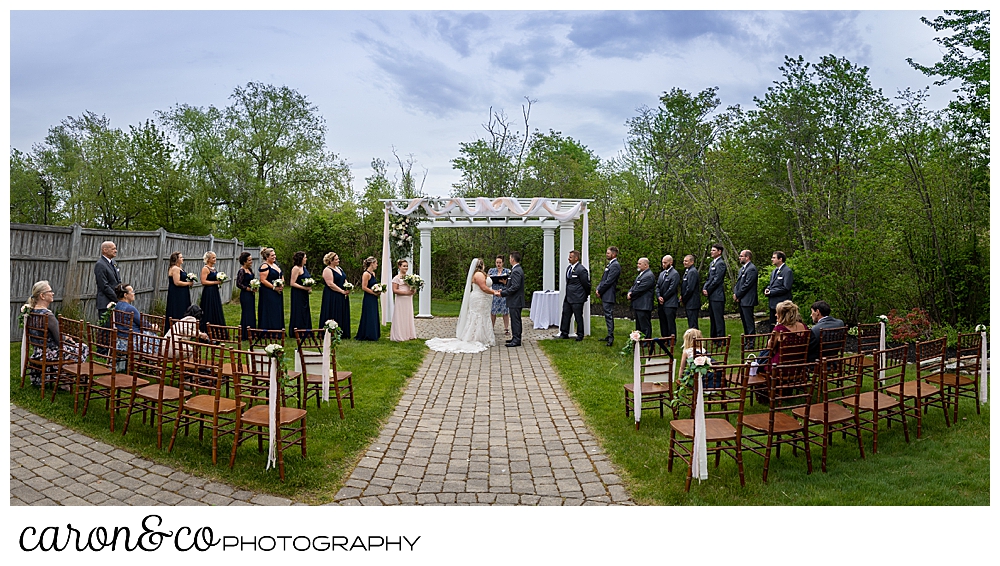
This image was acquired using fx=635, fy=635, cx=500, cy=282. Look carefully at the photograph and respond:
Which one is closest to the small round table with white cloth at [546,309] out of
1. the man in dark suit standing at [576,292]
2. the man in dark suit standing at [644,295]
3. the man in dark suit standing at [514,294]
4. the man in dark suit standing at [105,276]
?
the man in dark suit standing at [576,292]

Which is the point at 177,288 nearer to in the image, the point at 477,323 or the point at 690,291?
the point at 477,323

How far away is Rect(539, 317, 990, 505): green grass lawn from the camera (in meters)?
4.07

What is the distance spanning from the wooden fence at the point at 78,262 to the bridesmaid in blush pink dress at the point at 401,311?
4.64m

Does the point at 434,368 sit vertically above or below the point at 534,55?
below

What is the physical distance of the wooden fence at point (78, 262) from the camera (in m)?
8.91

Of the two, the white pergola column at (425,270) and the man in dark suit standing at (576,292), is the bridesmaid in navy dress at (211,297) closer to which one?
the white pergola column at (425,270)

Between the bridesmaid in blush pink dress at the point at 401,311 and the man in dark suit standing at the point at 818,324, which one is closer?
the man in dark suit standing at the point at 818,324

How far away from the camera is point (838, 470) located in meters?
4.54

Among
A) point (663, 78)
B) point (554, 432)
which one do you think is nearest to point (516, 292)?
point (554, 432)

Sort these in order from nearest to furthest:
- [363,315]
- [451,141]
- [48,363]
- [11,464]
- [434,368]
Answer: [11,464]
[48,363]
[434,368]
[363,315]
[451,141]

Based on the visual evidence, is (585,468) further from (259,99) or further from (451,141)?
(259,99)

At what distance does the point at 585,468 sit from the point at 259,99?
1157 inches

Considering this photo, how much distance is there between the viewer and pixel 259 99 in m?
29.7

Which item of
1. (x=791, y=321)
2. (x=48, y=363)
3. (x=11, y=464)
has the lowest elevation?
(x=11, y=464)
